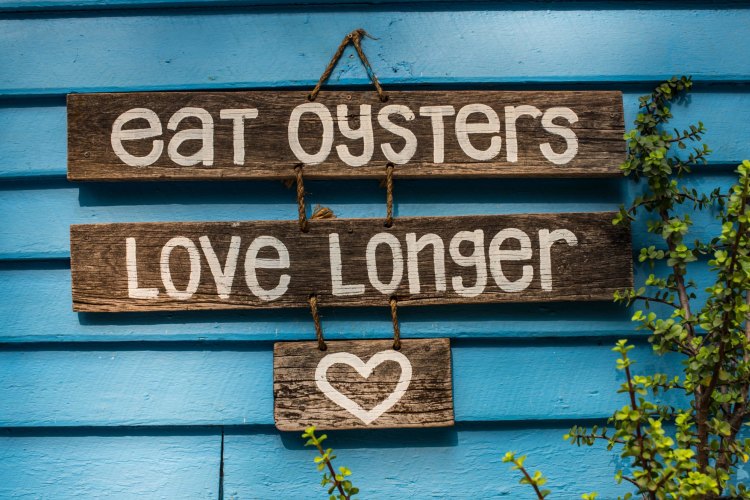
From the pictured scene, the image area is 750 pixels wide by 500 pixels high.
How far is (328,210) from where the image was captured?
5.01ft

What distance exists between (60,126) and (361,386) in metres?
A: 0.87

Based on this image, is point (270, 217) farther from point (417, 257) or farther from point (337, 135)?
point (417, 257)

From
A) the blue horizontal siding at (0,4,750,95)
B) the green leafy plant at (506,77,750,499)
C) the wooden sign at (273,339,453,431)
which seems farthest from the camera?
the blue horizontal siding at (0,4,750,95)

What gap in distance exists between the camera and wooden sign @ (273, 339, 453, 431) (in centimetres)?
146

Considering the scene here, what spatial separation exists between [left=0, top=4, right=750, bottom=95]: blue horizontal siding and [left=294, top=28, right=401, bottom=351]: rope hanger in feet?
0.06

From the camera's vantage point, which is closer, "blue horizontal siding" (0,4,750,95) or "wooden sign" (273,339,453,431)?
"wooden sign" (273,339,453,431)

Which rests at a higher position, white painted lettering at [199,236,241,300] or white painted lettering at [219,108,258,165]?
white painted lettering at [219,108,258,165]

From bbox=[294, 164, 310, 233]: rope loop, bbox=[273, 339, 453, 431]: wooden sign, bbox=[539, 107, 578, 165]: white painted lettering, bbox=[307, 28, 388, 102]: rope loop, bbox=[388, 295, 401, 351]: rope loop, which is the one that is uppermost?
bbox=[307, 28, 388, 102]: rope loop

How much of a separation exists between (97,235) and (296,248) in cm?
42

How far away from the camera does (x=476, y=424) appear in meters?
1.51

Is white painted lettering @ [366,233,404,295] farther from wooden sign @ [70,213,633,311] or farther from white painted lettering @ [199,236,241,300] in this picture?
white painted lettering @ [199,236,241,300]

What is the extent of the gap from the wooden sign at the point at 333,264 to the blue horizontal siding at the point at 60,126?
20 centimetres

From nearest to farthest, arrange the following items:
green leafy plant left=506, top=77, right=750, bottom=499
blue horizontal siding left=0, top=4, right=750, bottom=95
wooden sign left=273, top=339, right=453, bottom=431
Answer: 1. green leafy plant left=506, top=77, right=750, bottom=499
2. wooden sign left=273, top=339, right=453, bottom=431
3. blue horizontal siding left=0, top=4, right=750, bottom=95

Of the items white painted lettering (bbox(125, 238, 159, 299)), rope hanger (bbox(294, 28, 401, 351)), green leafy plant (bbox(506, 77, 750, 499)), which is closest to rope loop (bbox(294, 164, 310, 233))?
rope hanger (bbox(294, 28, 401, 351))
